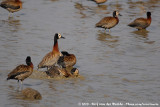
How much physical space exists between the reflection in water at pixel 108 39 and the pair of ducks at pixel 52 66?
433cm

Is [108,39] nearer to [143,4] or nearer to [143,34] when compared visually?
[143,34]

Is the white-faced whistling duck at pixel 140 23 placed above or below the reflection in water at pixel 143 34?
above

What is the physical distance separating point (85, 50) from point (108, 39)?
10.4 ft

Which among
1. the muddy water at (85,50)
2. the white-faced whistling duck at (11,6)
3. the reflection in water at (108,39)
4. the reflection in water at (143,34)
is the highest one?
the white-faced whistling duck at (11,6)

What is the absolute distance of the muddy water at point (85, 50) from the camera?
12.7 m

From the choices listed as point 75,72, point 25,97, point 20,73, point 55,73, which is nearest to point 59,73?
point 55,73

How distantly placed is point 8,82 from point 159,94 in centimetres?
456

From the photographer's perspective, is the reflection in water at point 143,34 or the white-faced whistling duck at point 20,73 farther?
the reflection in water at point 143,34

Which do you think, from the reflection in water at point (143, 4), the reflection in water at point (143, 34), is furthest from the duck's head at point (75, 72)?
the reflection in water at point (143, 4)

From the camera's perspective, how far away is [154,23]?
25.6 m

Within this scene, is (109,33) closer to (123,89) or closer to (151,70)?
(151,70)

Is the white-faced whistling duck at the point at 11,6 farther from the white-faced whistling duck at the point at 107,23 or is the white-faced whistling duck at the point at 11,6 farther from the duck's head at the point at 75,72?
the duck's head at the point at 75,72

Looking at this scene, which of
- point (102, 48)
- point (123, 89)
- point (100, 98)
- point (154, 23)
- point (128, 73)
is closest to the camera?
point (100, 98)

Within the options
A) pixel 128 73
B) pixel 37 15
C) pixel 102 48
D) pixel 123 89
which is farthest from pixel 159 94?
pixel 37 15
